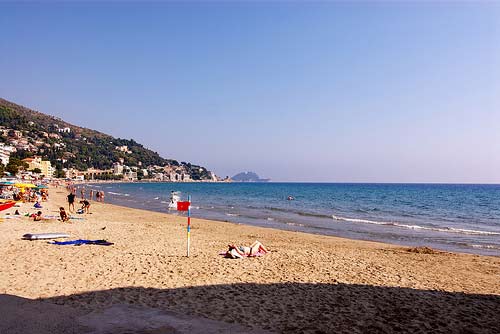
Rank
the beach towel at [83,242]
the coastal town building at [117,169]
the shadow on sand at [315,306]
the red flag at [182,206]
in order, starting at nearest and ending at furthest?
the shadow on sand at [315,306], the red flag at [182,206], the beach towel at [83,242], the coastal town building at [117,169]

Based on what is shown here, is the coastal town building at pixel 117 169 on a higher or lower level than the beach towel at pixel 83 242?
higher

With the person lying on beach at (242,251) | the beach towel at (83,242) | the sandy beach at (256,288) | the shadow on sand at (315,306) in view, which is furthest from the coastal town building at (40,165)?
the shadow on sand at (315,306)

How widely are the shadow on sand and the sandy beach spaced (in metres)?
0.02

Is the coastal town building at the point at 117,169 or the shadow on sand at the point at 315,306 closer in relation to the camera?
the shadow on sand at the point at 315,306

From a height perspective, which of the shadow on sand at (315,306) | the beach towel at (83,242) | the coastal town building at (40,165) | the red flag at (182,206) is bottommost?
the beach towel at (83,242)

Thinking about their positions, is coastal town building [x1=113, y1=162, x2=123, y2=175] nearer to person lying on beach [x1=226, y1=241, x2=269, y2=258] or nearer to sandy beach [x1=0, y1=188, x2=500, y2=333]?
sandy beach [x1=0, y1=188, x2=500, y2=333]

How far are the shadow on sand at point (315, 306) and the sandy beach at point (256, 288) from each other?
19 mm

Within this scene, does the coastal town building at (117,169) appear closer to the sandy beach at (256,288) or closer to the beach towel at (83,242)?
the beach towel at (83,242)

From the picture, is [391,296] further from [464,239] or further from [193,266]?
[464,239]

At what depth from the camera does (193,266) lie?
32.8 ft

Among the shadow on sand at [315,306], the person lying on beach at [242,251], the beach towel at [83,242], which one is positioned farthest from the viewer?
the beach towel at [83,242]

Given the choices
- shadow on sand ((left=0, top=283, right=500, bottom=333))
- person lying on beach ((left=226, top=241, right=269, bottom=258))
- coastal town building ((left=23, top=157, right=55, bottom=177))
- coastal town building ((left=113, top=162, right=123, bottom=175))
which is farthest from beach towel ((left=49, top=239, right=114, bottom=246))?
coastal town building ((left=113, top=162, right=123, bottom=175))

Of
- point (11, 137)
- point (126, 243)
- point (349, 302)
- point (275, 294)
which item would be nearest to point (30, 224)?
point (126, 243)

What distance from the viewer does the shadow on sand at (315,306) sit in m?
5.99
